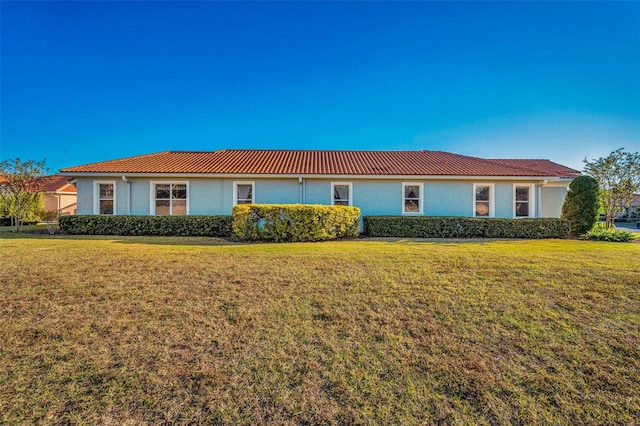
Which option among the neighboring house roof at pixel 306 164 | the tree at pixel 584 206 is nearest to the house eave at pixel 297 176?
the neighboring house roof at pixel 306 164

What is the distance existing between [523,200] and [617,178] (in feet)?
22.9

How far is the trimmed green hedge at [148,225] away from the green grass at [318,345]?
Answer: 697 centimetres

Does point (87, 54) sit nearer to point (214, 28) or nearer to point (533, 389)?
point (214, 28)

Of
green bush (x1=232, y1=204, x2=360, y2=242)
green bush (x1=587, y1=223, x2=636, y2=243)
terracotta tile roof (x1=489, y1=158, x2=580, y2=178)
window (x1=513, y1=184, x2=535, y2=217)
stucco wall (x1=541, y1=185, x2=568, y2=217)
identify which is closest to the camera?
green bush (x1=232, y1=204, x2=360, y2=242)

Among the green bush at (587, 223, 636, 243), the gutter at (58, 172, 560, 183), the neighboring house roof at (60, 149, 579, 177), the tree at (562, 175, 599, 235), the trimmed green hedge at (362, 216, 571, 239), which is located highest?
the neighboring house roof at (60, 149, 579, 177)

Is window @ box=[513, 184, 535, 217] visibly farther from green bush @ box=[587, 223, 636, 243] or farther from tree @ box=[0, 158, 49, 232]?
tree @ box=[0, 158, 49, 232]

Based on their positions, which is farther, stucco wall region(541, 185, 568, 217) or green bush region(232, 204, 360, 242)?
stucco wall region(541, 185, 568, 217)

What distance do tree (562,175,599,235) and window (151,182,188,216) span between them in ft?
62.6

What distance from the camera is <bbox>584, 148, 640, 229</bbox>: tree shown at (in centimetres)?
1709

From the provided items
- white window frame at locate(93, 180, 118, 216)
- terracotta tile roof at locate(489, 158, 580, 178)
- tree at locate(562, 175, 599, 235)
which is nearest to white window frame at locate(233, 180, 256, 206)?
white window frame at locate(93, 180, 118, 216)

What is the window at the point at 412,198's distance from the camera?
610 inches

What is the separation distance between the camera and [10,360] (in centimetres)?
325

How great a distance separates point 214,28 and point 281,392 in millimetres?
13962

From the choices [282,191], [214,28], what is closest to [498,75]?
[282,191]
